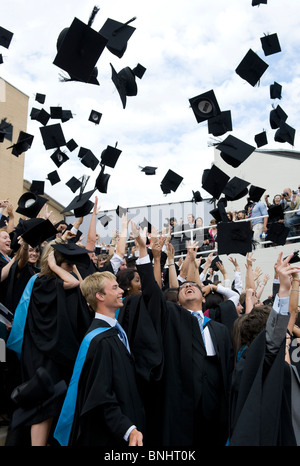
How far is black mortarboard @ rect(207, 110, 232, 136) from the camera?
24.0 ft

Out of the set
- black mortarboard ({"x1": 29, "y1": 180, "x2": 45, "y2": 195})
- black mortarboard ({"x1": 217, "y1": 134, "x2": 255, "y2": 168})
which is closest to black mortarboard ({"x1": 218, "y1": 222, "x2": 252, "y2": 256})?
black mortarboard ({"x1": 217, "y1": 134, "x2": 255, "y2": 168})

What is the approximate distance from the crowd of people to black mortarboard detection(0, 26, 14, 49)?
3.62 meters

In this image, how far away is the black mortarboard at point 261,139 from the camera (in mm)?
8139

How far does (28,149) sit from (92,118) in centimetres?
127

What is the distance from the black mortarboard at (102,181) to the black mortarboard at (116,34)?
1750mm

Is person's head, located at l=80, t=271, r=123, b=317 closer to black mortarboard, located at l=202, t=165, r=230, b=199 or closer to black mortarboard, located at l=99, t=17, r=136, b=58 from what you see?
black mortarboard, located at l=99, t=17, r=136, b=58

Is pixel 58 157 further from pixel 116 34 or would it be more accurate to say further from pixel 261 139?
pixel 261 139

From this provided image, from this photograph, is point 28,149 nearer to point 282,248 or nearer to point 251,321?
point 251,321

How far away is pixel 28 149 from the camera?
7.06 m

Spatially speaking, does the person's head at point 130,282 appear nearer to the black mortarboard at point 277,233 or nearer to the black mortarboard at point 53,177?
the black mortarboard at point 277,233

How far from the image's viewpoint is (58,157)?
24.3 ft

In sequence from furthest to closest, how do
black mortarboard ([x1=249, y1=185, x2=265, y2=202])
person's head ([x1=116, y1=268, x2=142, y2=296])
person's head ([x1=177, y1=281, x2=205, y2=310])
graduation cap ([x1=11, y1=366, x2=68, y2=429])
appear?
1. black mortarboard ([x1=249, y1=185, x2=265, y2=202])
2. person's head ([x1=116, y1=268, x2=142, y2=296])
3. person's head ([x1=177, y1=281, x2=205, y2=310])
4. graduation cap ([x1=11, y1=366, x2=68, y2=429])

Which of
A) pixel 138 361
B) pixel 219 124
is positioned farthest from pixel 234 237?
pixel 138 361

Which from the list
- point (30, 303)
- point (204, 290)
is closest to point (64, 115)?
point (204, 290)
